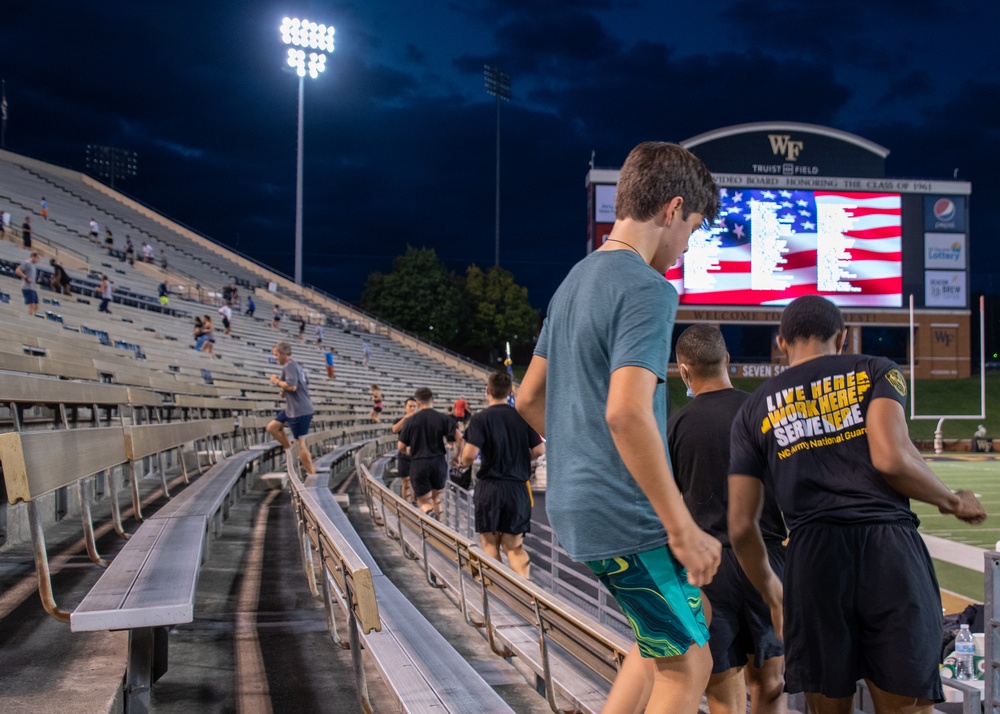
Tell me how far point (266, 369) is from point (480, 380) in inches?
738

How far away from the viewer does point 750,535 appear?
2.64 m

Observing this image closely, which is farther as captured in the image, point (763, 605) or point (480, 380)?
point (480, 380)

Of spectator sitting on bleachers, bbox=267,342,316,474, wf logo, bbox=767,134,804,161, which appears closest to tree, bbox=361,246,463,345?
wf logo, bbox=767,134,804,161

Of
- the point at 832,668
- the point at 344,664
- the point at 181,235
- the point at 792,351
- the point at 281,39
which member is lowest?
the point at 344,664

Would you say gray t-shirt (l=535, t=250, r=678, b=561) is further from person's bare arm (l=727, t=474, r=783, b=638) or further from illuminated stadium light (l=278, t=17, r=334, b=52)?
illuminated stadium light (l=278, t=17, r=334, b=52)

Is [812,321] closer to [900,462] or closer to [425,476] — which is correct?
[900,462]

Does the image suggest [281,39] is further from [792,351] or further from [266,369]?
[792,351]

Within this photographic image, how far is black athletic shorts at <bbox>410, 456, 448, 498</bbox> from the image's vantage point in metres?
9.47

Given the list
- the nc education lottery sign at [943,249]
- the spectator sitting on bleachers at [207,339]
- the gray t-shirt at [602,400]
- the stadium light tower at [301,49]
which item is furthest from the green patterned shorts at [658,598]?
the nc education lottery sign at [943,249]

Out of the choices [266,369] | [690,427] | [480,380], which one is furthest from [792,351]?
[480,380]

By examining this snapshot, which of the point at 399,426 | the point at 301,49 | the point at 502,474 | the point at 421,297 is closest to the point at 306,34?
the point at 301,49

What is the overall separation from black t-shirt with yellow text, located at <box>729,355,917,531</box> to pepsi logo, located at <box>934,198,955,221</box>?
3932 cm

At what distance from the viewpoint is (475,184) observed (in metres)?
109

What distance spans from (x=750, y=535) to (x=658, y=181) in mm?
1263
